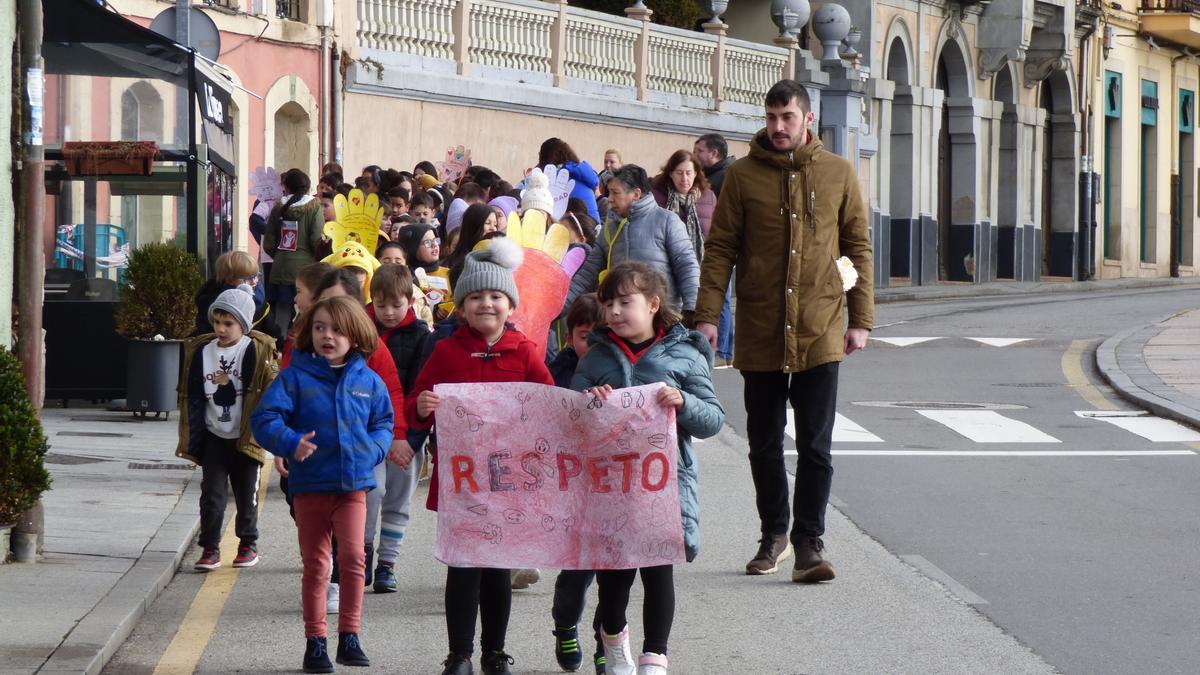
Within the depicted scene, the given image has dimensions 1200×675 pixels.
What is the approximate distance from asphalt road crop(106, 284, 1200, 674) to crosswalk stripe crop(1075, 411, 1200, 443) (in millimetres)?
190

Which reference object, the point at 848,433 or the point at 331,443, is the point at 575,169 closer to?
the point at 848,433

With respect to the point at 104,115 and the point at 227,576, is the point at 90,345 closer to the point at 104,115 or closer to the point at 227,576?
the point at 104,115

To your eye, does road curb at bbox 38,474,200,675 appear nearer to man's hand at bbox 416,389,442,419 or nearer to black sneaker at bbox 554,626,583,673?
man's hand at bbox 416,389,442,419

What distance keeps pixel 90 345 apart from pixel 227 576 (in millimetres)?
7098

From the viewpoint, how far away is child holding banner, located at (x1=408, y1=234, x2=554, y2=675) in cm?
655

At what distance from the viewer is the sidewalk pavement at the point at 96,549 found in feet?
22.7

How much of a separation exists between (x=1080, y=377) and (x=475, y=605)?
41.8 feet

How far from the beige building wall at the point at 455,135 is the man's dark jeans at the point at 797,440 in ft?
53.6

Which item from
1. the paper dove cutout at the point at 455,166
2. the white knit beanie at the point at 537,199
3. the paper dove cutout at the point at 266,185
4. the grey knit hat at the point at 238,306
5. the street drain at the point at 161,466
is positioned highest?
the paper dove cutout at the point at 455,166

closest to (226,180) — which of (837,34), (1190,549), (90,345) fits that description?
(90,345)

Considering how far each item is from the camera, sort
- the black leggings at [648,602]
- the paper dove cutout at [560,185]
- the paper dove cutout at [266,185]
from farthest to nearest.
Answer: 1. the paper dove cutout at [266,185]
2. the paper dove cutout at [560,185]
3. the black leggings at [648,602]

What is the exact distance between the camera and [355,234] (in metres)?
12.0

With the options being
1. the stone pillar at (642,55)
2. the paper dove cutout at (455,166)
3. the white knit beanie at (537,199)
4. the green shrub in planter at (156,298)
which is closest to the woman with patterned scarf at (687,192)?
the white knit beanie at (537,199)

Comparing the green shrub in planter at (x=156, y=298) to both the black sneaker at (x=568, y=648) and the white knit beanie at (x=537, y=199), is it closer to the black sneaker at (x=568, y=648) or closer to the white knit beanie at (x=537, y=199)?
the white knit beanie at (x=537, y=199)
